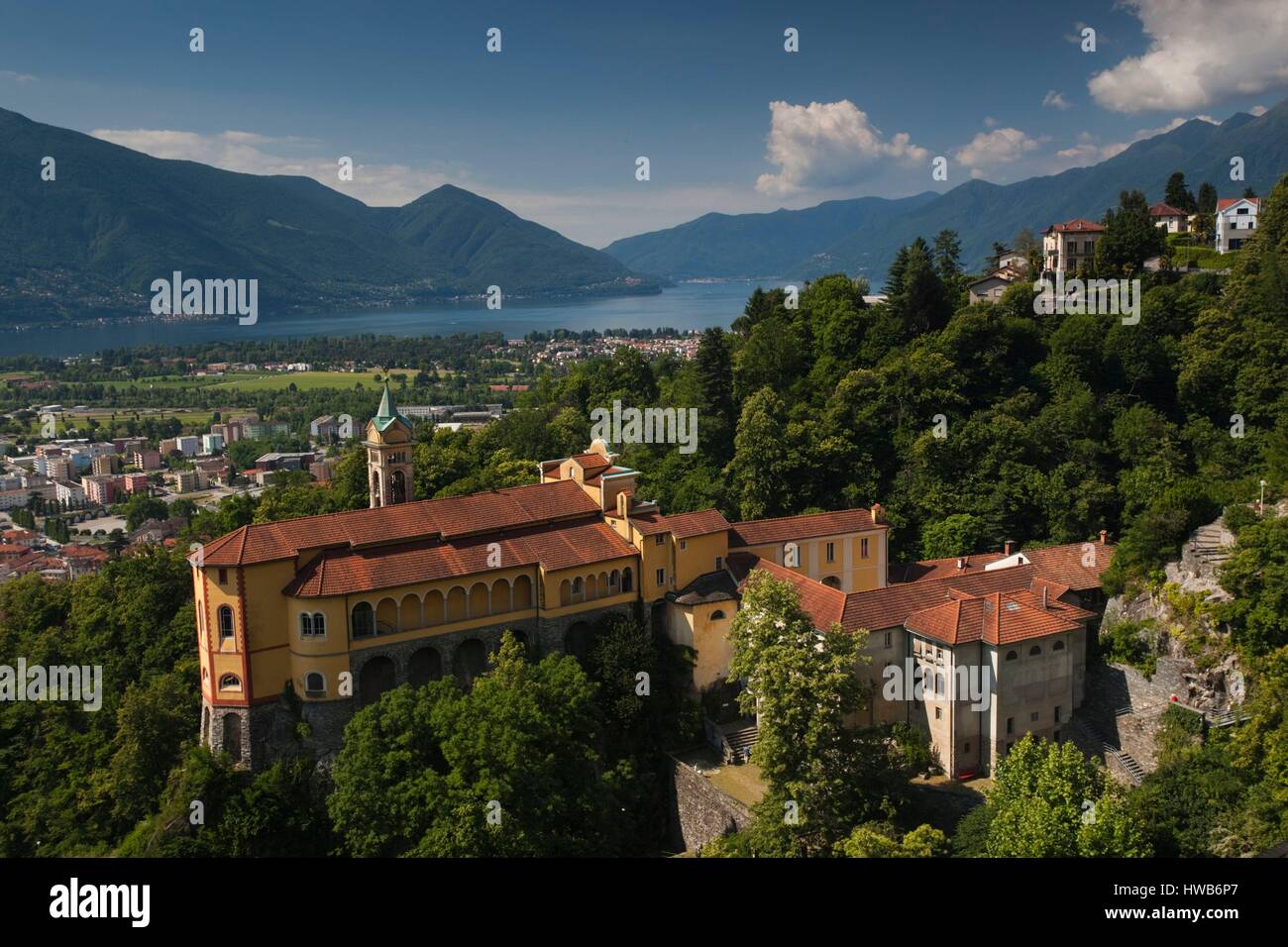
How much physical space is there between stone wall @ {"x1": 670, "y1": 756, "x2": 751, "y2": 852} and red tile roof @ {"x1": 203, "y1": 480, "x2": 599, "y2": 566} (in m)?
9.95

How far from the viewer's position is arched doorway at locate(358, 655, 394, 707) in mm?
33156

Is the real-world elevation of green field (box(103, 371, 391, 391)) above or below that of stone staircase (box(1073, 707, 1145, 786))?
above

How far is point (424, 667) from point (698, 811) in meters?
10.0

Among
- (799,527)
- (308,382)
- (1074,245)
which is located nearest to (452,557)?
(799,527)

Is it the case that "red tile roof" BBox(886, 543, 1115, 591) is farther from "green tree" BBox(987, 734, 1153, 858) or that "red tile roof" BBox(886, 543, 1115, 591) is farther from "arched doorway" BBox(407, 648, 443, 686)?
"arched doorway" BBox(407, 648, 443, 686)

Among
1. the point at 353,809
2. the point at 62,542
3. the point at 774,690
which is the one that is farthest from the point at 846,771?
the point at 62,542

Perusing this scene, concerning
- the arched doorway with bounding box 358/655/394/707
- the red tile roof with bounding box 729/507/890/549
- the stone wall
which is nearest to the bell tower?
the arched doorway with bounding box 358/655/394/707

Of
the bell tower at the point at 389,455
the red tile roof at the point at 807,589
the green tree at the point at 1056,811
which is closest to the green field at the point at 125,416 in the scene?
the bell tower at the point at 389,455

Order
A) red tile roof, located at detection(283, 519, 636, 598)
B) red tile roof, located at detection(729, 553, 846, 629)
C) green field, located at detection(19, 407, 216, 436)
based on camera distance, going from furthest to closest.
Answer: green field, located at detection(19, 407, 216, 436), red tile roof, located at detection(729, 553, 846, 629), red tile roof, located at detection(283, 519, 636, 598)

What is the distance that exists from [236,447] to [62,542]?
132 ft

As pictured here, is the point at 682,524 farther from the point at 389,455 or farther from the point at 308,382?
the point at 308,382

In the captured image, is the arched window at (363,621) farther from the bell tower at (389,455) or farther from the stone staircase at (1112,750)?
the stone staircase at (1112,750)

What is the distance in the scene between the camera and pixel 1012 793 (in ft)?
86.4
